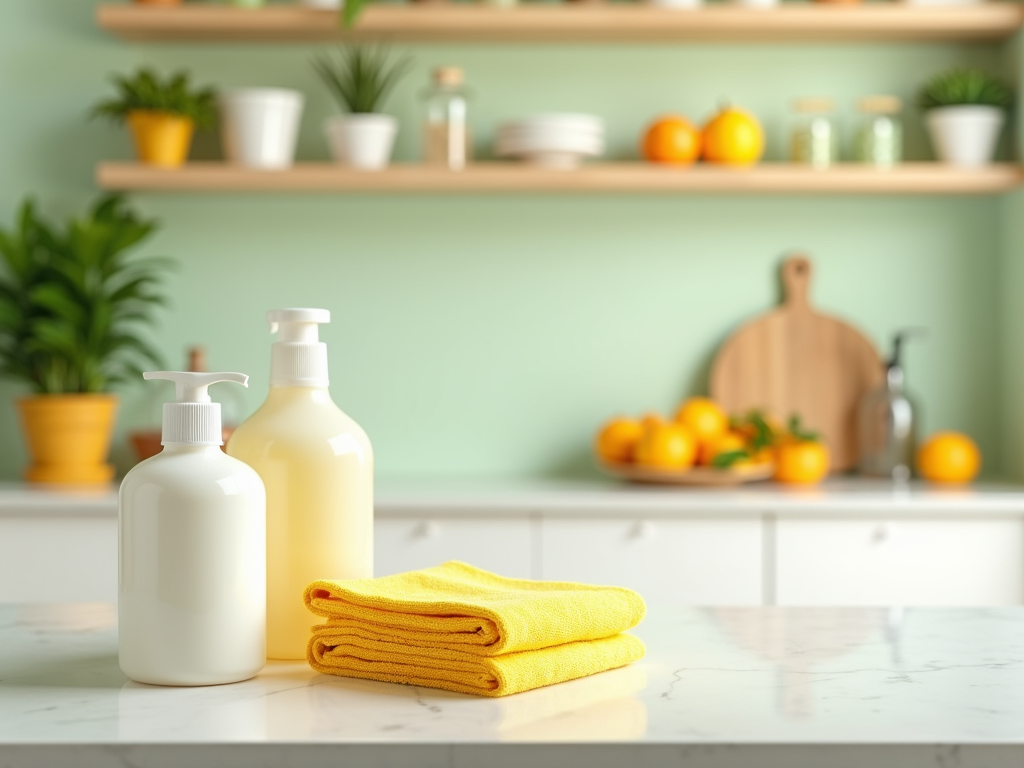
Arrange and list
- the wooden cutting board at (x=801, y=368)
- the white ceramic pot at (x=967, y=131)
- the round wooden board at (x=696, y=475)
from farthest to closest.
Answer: the wooden cutting board at (x=801, y=368) < the white ceramic pot at (x=967, y=131) < the round wooden board at (x=696, y=475)

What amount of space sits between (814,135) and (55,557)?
217 cm

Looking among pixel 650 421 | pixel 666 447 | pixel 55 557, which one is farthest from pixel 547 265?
pixel 55 557

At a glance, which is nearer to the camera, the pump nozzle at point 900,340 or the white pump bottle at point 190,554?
the white pump bottle at point 190,554

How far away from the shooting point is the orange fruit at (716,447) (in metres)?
2.86

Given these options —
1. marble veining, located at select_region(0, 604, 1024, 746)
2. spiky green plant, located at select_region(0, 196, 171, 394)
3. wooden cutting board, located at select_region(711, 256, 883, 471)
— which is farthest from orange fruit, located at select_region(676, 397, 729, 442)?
marble veining, located at select_region(0, 604, 1024, 746)

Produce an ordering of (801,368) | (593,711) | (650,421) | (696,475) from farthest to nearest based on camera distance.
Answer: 1. (801,368)
2. (650,421)
3. (696,475)
4. (593,711)

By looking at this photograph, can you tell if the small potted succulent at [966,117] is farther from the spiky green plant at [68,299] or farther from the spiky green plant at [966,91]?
the spiky green plant at [68,299]

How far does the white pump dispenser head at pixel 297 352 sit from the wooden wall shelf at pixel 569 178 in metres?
2.03

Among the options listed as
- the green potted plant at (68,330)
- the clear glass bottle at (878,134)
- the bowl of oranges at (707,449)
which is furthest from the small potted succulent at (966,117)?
the green potted plant at (68,330)

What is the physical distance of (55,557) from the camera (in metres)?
2.63

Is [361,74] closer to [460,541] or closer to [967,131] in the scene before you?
[460,541]

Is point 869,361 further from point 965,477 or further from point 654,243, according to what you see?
point 654,243

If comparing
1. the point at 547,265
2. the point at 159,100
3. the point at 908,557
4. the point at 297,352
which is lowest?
the point at 908,557

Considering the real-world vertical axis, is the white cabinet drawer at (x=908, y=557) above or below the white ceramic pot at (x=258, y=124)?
below
